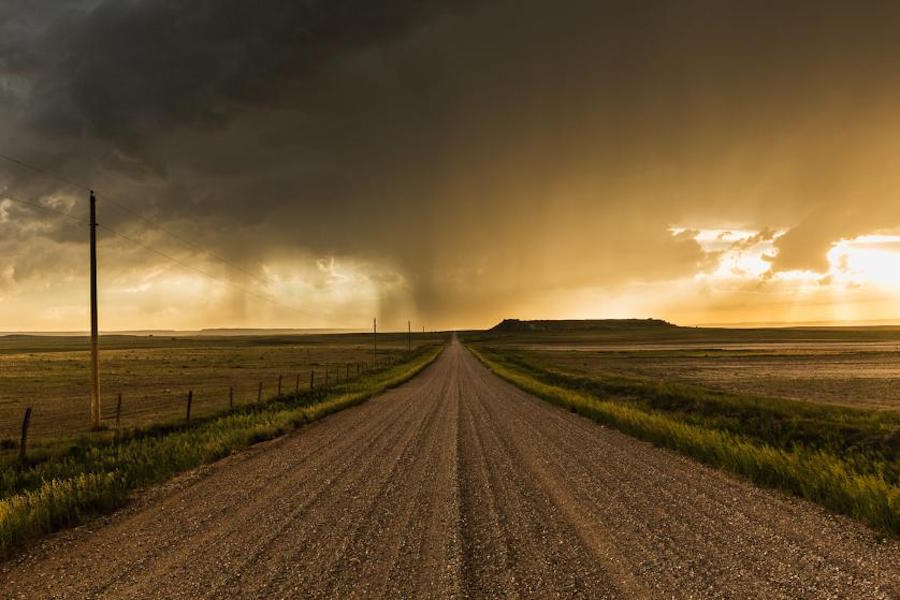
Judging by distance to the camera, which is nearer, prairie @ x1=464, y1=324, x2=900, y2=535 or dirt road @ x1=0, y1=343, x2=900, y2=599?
dirt road @ x1=0, y1=343, x2=900, y2=599

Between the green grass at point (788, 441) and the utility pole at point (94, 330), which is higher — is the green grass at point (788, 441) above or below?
below

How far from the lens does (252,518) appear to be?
8.62 metres

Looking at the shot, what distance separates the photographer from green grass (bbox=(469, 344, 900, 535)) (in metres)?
8.91

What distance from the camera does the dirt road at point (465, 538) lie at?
604 cm

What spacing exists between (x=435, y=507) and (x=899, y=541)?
708 centimetres

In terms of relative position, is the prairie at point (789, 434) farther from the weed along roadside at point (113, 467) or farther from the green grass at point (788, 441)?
the weed along roadside at point (113, 467)

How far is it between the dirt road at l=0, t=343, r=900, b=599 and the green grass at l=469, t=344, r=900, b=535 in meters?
0.69

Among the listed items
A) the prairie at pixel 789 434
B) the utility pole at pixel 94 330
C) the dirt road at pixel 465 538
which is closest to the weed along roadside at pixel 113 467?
the dirt road at pixel 465 538

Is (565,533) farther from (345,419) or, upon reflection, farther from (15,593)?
(345,419)

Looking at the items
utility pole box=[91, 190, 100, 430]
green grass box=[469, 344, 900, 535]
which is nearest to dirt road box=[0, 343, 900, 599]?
green grass box=[469, 344, 900, 535]

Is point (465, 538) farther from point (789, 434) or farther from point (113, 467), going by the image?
point (789, 434)

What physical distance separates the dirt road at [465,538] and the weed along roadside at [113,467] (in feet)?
2.29

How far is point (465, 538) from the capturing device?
24.6 feet

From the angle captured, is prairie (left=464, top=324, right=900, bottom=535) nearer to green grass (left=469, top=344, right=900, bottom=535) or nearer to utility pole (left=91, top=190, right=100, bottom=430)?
green grass (left=469, top=344, right=900, bottom=535)
